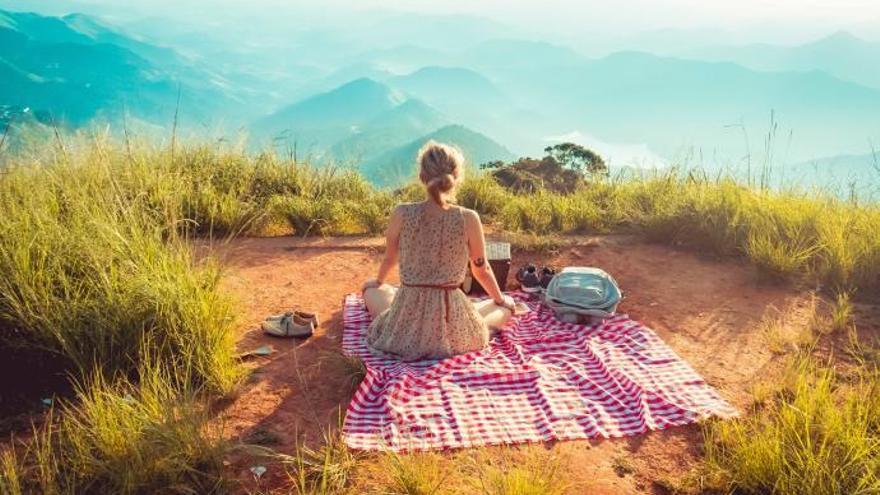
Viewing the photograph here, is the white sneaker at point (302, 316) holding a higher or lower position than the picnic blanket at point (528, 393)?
higher

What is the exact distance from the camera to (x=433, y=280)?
371 cm

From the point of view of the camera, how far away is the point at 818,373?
3705mm

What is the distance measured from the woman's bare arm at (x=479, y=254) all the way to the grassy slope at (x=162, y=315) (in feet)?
5.13

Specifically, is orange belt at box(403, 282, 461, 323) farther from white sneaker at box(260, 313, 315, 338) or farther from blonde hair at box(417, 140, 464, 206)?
white sneaker at box(260, 313, 315, 338)

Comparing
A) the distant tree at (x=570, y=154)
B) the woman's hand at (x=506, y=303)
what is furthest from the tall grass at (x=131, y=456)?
the distant tree at (x=570, y=154)

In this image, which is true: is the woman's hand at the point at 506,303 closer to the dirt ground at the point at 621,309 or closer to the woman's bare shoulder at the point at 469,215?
the woman's bare shoulder at the point at 469,215

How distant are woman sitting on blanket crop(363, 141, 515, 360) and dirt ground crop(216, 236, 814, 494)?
1.53 ft

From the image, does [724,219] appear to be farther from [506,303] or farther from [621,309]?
[506,303]

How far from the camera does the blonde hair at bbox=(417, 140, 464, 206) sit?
3.41m

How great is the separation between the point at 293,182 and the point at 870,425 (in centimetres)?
637

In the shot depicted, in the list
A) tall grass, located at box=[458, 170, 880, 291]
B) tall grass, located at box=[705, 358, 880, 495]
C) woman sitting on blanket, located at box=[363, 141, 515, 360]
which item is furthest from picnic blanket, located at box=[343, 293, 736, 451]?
tall grass, located at box=[458, 170, 880, 291]

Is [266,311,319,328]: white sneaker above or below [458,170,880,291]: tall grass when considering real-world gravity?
below

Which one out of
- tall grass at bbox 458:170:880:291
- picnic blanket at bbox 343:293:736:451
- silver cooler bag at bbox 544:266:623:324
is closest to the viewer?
picnic blanket at bbox 343:293:736:451

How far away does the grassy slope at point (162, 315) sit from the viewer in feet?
7.97
